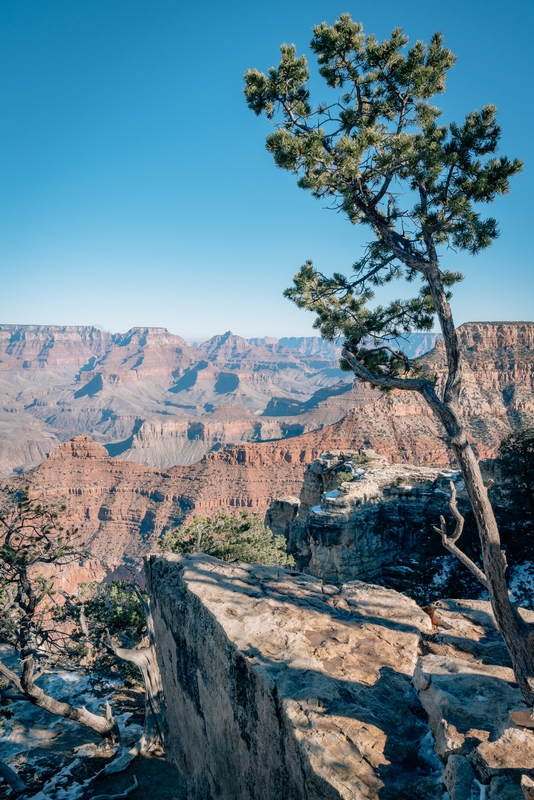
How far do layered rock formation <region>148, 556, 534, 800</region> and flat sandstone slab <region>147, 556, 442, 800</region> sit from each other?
20 mm

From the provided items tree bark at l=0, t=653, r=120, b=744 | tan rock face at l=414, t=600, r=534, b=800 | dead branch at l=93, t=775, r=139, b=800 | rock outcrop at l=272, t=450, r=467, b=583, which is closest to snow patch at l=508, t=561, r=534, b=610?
rock outcrop at l=272, t=450, r=467, b=583

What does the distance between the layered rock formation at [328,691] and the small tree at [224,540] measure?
6.74 m

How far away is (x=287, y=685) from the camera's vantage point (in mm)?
5574

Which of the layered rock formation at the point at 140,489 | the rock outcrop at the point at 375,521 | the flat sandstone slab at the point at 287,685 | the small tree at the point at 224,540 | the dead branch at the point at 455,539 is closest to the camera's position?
the flat sandstone slab at the point at 287,685

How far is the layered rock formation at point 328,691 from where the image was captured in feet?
14.4

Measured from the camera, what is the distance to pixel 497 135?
6.71 meters

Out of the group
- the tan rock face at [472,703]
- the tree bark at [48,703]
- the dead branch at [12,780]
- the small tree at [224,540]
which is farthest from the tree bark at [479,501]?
the small tree at [224,540]

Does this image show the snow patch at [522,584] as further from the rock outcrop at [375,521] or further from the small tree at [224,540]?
the small tree at [224,540]

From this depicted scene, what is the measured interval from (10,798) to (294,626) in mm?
6888

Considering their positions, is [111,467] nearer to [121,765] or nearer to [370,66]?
[121,765]

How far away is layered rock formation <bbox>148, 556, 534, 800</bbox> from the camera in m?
4.39

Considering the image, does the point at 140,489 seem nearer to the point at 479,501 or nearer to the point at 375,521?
the point at 375,521

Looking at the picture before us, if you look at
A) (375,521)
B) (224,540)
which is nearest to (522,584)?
(375,521)

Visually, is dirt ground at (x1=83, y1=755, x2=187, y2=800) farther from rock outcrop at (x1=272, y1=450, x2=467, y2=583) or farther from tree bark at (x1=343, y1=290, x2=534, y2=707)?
rock outcrop at (x1=272, y1=450, x2=467, y2=583)
